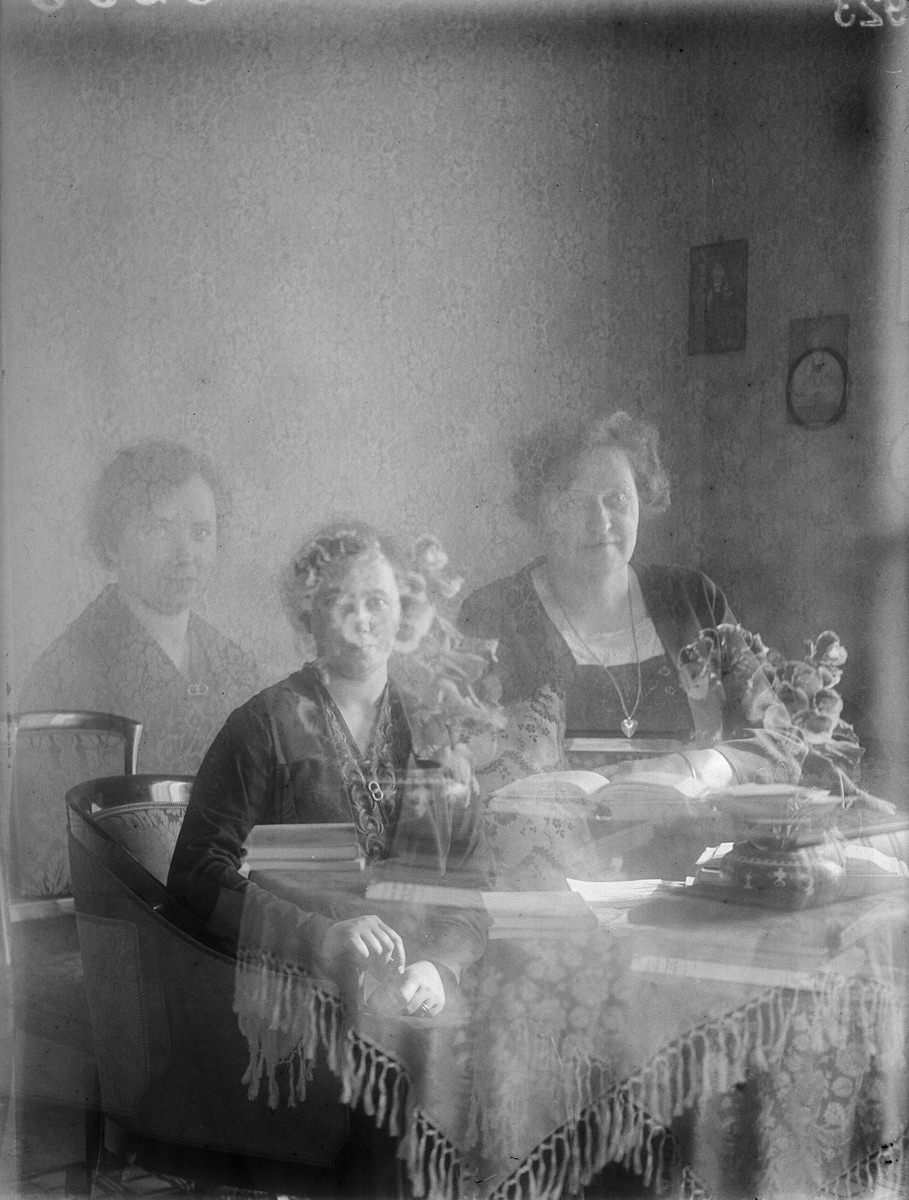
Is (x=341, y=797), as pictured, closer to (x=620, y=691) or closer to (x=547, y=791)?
(x=547, y=791)

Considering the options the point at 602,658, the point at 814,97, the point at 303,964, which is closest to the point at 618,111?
the point at 814,97

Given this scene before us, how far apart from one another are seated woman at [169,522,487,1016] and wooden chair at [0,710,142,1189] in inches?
8.2

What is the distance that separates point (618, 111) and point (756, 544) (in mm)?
800

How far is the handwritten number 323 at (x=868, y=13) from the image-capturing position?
2119 millimetres

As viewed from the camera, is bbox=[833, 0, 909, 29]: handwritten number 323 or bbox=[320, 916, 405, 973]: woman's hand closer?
bbox=[320, 916, 405, 973]: woman's hand

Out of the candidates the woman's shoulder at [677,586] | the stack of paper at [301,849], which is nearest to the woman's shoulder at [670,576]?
the woman's shoulder at [677,586]

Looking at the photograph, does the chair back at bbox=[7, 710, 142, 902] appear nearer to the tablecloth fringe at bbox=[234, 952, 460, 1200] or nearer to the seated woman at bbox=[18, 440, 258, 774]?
the seated woman at bbox=[18, 440, 258, 774]

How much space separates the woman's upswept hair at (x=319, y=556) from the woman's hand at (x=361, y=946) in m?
0.51

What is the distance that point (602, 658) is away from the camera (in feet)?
6.96

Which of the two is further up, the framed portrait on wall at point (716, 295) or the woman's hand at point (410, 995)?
the framed portrait on wall at point (716, 295)

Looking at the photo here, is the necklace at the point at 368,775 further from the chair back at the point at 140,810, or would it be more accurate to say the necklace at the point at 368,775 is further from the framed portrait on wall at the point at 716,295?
the framed portrait on wall at the point at 716,295
